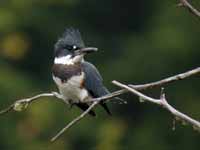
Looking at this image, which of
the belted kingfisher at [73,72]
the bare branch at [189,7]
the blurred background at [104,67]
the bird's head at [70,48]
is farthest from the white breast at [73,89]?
the blurred background at [104,67]

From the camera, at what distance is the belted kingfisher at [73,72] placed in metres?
8.18

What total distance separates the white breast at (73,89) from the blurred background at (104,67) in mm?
8564

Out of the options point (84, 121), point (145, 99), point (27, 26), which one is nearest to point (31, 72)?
point (27, 26)

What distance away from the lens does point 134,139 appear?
18.9 metres

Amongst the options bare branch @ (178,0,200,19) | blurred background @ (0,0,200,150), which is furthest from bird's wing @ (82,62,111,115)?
blurred background @ (0,0,200,150)

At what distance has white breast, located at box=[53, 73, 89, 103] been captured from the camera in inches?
322

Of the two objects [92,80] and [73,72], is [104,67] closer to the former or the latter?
[92,80]

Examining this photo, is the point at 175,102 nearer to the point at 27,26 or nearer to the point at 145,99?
the point at 27,26

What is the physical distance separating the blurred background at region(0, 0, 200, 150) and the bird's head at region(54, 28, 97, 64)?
8547mm

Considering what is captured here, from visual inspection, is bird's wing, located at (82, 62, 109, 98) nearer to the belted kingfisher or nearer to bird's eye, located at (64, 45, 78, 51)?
the belted kingfisher

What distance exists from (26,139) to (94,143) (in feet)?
3.12

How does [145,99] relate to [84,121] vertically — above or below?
above

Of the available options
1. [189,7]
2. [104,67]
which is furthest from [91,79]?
[104,67]

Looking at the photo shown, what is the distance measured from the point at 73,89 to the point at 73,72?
121mm
